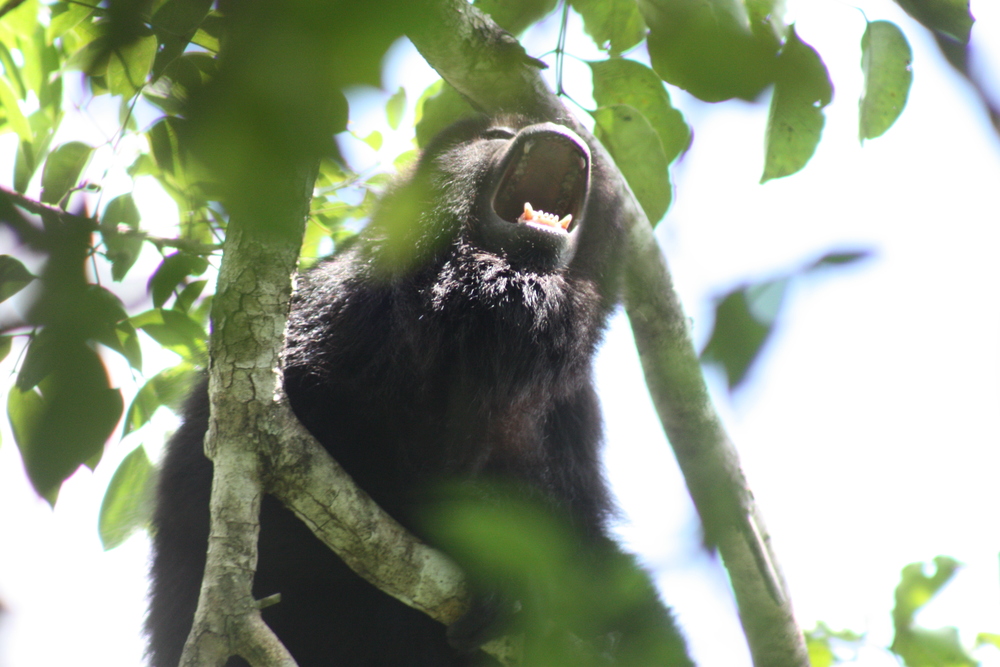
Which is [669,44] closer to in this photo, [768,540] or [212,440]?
[212,440]

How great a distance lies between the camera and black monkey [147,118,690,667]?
239 cm

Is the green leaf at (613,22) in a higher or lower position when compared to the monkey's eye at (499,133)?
lower

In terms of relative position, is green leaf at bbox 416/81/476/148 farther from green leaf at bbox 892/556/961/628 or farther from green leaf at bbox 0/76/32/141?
green leaf at bbox 892/556/961/628

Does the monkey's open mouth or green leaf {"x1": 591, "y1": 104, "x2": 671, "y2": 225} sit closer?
green leaf {"x1": 591, "y1": 104, "x2": 671, "y2": 225}

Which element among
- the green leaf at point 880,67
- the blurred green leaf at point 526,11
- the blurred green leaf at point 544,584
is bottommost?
the blurred green leaf at point 544,584

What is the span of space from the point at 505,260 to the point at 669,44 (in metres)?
2.13

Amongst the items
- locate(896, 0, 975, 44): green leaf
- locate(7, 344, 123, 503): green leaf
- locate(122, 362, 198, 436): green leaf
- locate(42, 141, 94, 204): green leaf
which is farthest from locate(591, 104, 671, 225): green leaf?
locate(7, 344, 123, 503): green leaf

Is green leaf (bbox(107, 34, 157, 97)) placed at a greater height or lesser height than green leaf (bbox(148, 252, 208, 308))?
lesser

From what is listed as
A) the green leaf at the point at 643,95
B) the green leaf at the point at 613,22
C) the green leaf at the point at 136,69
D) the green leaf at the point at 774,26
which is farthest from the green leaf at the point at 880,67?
the green leaf at the point at 136,69

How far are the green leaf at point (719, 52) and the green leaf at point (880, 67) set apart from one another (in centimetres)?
87

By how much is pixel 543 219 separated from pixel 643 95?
0.60 m

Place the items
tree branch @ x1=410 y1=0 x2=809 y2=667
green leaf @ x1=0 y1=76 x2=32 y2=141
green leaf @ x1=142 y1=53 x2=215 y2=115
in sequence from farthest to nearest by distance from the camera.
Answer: tree branch @ x1=410 y1=0 x2=809 y2=667 → green leaf @ x1=0 y1=76 x2=32 y2=141 → green leaf @ x1=142 y1=53 x2=215 y2=115

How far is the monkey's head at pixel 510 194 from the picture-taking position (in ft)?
8.57

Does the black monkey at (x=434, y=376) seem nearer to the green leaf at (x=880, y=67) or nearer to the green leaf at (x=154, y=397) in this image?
the green leaf at (x=154, y=397)
